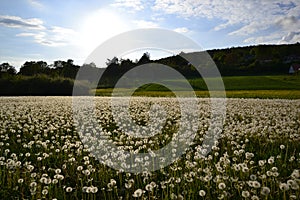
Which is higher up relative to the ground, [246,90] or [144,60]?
[144,60]

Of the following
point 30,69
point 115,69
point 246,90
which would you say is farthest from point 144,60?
point 246,90

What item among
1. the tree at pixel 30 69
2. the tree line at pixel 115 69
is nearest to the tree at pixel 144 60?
the tree line at pixel 115 69

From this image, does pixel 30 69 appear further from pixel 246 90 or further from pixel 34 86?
pixel 246 90

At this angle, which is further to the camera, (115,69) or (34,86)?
(115,69)

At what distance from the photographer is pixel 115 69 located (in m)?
71.6

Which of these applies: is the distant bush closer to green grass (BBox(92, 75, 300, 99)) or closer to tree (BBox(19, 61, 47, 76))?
green grass (BBox(92, 75, 300, 99))

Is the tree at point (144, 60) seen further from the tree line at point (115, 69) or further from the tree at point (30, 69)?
the tree at point (30, 69)

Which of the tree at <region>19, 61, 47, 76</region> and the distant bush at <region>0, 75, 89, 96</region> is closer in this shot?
the distant bush at <region>0, 75, 89, 96</region>

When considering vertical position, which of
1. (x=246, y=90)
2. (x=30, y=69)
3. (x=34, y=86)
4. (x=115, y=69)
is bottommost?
(x=246, y=90)

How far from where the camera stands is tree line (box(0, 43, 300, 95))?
45.5 m

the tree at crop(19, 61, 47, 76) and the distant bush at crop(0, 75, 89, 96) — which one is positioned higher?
the tree at crop(19, 61, 47, 76)

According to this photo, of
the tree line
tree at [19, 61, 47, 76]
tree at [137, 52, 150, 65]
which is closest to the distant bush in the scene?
the tree line

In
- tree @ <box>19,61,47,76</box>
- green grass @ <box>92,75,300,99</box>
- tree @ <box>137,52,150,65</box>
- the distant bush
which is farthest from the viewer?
tree @ <box>19,61,47,76</box>

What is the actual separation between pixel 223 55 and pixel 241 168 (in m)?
98.7
